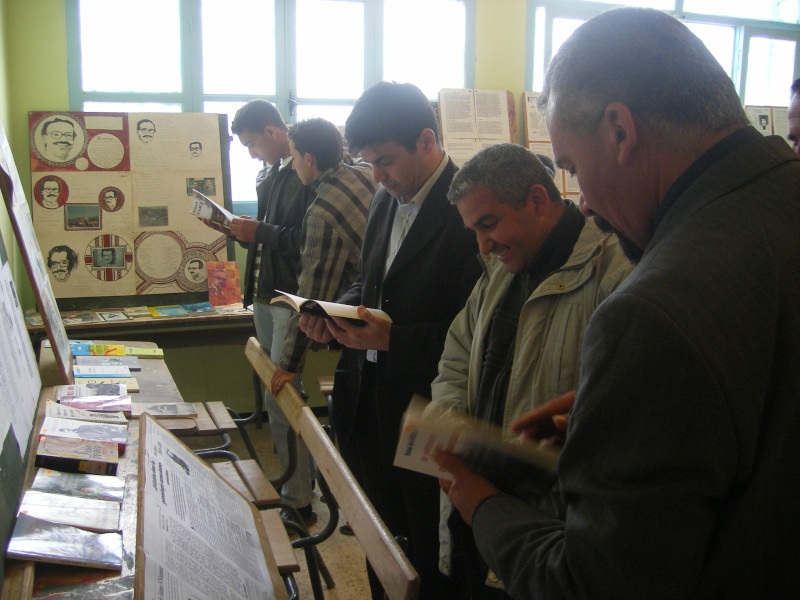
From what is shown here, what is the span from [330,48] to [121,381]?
3195 millimetres

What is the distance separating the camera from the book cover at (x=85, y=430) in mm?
1612

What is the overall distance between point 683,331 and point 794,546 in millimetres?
262

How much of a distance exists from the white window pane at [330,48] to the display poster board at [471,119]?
67cm

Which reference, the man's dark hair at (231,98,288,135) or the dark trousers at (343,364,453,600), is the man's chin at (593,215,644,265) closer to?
the dark trousers at (343,364,453,600)

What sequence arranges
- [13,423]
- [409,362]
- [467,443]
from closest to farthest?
1. [467,443]
2. [13,423]
3. [409,362]

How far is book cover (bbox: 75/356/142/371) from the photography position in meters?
2.58

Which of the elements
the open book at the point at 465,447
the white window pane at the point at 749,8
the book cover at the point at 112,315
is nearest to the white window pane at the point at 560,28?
the white window pane at the point at 749,8

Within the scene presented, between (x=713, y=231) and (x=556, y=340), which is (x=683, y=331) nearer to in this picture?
(x=713, y=231)

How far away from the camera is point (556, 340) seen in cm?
131

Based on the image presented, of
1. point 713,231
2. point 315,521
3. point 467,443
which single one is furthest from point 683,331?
point 315,521

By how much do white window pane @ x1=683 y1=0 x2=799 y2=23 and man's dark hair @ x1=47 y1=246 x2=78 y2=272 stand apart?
4949 mm

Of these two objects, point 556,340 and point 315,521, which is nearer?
point 556,340

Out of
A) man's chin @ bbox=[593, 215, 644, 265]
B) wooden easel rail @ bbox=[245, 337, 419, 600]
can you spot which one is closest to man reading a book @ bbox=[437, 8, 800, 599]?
man's chin @ bbox=[593, 215, 644, 265]

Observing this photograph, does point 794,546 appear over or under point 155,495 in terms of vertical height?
over
